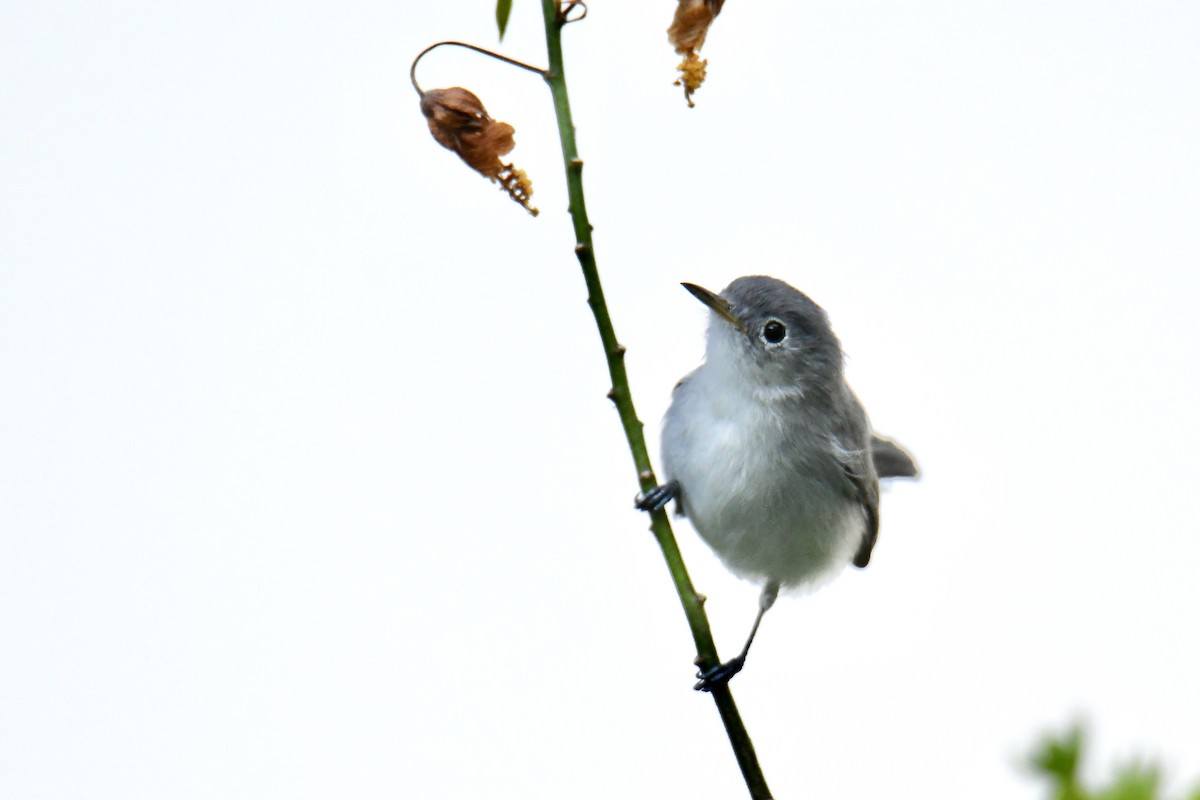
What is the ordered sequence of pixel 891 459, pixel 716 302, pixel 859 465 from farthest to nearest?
pixel 891 459 < pixel 859 465 < pixel 716 302

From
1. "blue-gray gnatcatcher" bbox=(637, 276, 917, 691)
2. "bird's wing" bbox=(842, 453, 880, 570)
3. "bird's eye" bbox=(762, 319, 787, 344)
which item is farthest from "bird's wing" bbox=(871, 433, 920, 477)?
"bird's eye" bbox=(762, 319, 787, 344)

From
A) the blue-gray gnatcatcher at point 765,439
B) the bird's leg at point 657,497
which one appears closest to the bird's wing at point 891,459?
the blue-gray gnatcatcher at point 765,439

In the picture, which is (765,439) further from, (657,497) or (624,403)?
(624,403)

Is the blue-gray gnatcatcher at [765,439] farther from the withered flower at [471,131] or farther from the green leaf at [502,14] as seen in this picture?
the green leaf at [502,14]

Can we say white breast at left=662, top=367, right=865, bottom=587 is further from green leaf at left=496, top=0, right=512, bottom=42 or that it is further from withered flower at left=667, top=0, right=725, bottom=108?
green leaf at left=496, top=0, right=512, bottom=42

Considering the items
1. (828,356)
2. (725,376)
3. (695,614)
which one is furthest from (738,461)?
(695,614)

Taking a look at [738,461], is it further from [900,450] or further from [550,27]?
[550,27]

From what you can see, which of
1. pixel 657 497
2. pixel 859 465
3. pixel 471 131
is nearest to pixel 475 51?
pixel 471 131
